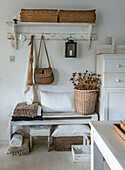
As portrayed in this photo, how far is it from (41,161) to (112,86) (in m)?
1.35

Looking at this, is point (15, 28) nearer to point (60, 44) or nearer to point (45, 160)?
point (60, 44)

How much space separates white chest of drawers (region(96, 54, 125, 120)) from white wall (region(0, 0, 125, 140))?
459 mm

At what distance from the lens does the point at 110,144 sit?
132 cm

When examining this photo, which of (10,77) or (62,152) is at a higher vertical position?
(10,77)

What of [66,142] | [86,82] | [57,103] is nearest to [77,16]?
[86,82]

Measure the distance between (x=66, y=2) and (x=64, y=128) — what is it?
182cm

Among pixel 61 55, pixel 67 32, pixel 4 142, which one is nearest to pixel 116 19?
pixel 67 32

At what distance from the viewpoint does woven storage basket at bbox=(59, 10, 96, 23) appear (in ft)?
10.1

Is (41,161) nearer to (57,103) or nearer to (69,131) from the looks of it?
(69,131)

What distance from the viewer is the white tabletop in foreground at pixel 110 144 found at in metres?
1.14

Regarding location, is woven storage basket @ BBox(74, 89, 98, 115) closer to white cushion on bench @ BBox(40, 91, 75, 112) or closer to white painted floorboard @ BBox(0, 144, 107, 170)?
white cushion on bench @ BBox(40, 91, 75, 112)

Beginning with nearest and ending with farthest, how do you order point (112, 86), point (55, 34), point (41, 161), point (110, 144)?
1. point (110, 144)
2. point (41, 161)
3. point (112, 86)
4. point (55, 34)

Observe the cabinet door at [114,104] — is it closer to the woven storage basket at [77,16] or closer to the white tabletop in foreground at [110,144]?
the woven storage basket at [77,16]

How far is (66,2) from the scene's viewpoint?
3213 millimetres
